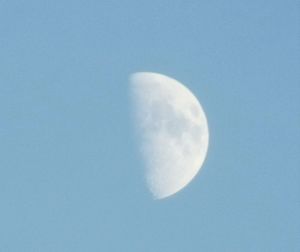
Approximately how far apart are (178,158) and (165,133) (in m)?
0.76

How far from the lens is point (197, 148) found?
20656 mm

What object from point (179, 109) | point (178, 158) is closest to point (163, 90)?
point (179, 109)

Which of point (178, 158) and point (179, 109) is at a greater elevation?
point (179, 109)

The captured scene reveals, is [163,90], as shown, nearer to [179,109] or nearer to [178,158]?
[179,109]

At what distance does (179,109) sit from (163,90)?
0.91 m

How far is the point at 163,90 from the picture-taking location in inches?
850

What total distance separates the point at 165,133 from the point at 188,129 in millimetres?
600

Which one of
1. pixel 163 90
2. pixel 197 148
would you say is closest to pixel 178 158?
pixel 197 148

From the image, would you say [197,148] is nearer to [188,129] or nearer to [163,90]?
[188,129]

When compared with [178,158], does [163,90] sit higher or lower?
higher

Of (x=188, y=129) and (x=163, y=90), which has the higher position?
(x=163, y=90)

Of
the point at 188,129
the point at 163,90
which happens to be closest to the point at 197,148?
the point at 188,129

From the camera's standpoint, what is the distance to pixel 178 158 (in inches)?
800

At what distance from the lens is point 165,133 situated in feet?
67.5
